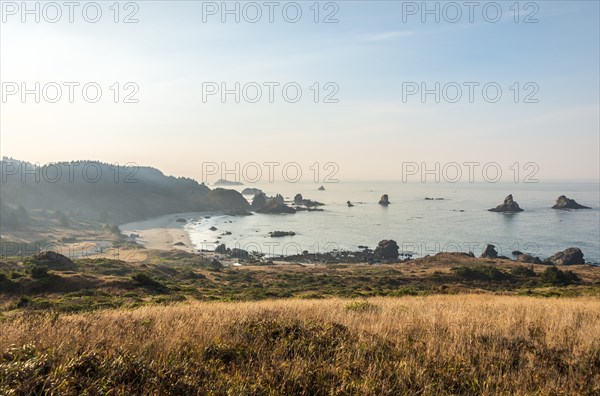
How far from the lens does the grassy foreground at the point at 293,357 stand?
15.4 ft

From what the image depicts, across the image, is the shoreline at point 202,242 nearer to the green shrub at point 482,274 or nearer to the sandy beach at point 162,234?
the sandy beach at point 162,234

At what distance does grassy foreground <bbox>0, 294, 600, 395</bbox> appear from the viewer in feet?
15.4

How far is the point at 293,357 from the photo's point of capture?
6.00 meters

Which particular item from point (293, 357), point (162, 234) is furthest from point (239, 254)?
point (293, 357)

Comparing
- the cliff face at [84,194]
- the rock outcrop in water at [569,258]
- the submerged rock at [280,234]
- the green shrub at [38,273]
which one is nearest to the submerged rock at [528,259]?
the rock outcrop in water at [569,258]

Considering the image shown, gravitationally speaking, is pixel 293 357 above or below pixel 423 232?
above

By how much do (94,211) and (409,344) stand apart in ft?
551

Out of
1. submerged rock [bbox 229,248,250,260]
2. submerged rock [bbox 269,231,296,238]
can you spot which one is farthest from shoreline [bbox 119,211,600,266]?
A: submerged rock [bbox 269,231,296,238]

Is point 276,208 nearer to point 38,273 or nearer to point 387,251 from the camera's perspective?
point 387,251

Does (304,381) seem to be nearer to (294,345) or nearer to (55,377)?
(294,345)

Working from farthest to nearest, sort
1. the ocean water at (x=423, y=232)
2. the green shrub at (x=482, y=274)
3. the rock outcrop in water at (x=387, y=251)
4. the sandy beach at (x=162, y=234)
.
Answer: the sandy beach at (x=162, y=234)
the ocean water at (x=423, y=232)
the rock outcrop in water at (x=387, y=251)
the green shrub at (x=482, y=274)

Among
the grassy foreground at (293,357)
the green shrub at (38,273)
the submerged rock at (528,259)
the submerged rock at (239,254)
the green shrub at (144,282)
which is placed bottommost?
the submerged rock at (239,254)

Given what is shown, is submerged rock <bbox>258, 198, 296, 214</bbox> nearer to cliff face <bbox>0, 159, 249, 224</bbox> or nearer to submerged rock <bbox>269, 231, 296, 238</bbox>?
cliff face <bbox>0, 159, 249, 224</bbox>

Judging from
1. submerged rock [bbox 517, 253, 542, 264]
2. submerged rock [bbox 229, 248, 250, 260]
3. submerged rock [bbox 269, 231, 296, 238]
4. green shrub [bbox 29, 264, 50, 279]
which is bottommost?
submerged rock [bbox 229, 248, 250, 260]
